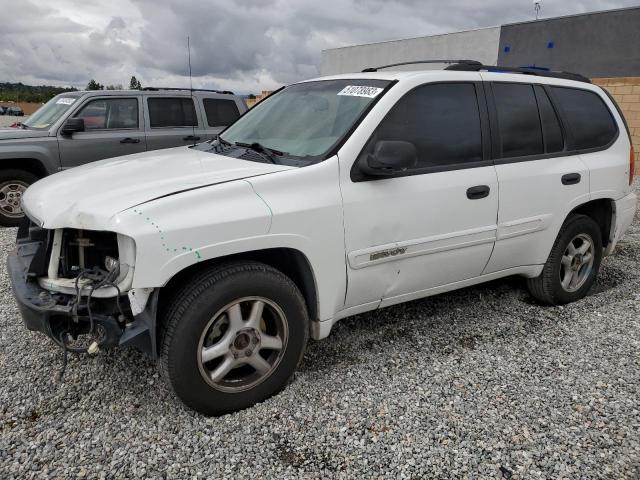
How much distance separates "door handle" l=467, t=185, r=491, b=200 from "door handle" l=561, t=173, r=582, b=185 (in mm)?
831

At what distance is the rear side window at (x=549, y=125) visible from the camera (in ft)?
12.3

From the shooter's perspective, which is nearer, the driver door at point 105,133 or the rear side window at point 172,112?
the driver door at point 105,133

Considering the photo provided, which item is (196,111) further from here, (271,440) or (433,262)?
(271,440)

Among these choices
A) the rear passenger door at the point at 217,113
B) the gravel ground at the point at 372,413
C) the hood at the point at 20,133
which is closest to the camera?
the gravel ground at the point at 372,413

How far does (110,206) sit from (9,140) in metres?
5.26

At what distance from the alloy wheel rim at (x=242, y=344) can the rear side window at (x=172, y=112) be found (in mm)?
5506

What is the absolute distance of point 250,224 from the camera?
247 centimetres

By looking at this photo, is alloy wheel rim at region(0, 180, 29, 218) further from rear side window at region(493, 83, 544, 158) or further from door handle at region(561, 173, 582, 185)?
door handle at region(561, 173, 582, 185)

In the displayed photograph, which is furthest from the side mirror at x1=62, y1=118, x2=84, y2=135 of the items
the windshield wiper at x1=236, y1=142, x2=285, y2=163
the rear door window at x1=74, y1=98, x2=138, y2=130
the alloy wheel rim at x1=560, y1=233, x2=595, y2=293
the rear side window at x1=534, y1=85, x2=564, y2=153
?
the alloy wheel rim at x1=560, y1=233, x2=595, y2=293

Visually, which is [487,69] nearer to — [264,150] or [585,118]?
[585,118]

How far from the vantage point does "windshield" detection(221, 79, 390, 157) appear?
2.97 meters

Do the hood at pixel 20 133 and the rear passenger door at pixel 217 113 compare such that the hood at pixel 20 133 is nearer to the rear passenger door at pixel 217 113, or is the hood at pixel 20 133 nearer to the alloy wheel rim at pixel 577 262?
the rear passenger door at pixel 217 113

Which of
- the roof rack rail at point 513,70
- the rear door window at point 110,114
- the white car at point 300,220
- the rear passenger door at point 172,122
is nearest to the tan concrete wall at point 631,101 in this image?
the roof rack rail at point 513,70

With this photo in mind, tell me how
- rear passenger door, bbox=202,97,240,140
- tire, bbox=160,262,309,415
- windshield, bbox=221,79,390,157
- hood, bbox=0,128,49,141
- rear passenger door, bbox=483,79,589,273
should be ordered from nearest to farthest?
tire, bbox=160,262,309,415, windshield, bbox=221,79,390,157, rear passenger door, bbox=483,79,589,273, hood, bbox=0,128,49,141, rear passenger door, bbox=202,97,240,140
